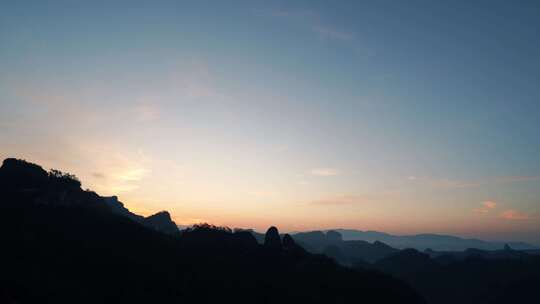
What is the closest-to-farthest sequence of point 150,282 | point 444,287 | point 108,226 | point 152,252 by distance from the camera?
1. point 150,282
2. point 152,252
3. point 108,226
4. point 444,287

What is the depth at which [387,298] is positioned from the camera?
373 ft

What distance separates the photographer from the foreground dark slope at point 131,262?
72562 millimetres

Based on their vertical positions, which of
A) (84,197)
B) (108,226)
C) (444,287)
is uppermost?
(84,197)

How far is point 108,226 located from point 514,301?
5756 inches

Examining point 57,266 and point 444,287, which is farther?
point 444,287

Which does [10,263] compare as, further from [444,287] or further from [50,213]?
[444,287]

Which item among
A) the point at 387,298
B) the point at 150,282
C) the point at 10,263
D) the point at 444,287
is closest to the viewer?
the point at 10,263

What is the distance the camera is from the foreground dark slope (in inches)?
2857

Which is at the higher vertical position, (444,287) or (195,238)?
(195,238)

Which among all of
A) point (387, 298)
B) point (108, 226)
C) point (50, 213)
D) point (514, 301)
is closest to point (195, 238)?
point (108, 226)

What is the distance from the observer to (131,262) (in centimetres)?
8612

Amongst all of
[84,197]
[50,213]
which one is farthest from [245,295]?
[84,197]

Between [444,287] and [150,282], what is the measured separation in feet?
492

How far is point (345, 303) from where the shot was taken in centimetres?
10112
